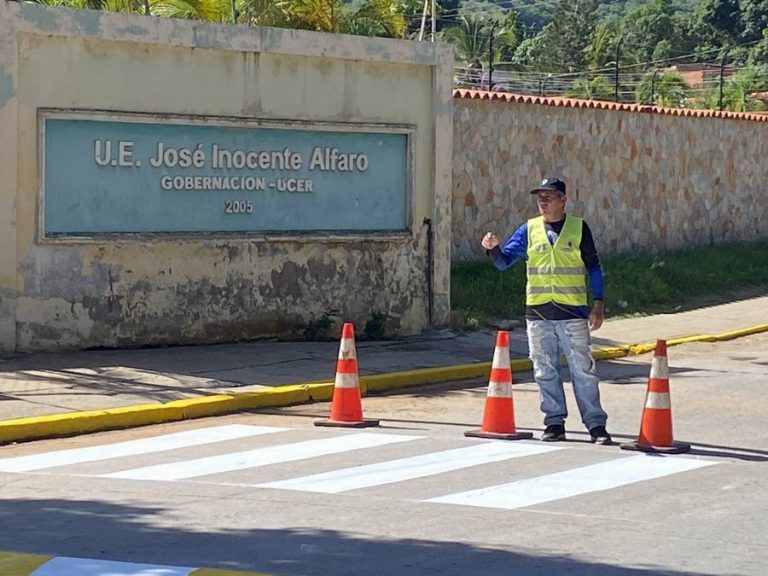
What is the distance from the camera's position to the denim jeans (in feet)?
36.9

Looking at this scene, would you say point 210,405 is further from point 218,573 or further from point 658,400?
point 218,573

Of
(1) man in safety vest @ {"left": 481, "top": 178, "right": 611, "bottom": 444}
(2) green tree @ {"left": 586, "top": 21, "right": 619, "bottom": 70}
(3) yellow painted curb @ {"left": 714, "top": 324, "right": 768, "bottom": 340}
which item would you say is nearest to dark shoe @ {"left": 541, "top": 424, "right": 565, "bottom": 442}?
(1) man in safety vest @ {"left": 481, "top": 178, "right": 611, "bottom": 444}

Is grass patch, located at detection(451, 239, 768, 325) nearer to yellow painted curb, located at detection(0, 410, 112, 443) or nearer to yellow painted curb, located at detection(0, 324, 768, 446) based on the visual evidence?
yellow painted curb, located at detection(0, 324, 768, 446)

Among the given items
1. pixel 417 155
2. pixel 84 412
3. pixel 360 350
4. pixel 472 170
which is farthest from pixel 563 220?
pixel 472 170

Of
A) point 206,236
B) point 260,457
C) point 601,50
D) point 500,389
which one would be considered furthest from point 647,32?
point 260,457

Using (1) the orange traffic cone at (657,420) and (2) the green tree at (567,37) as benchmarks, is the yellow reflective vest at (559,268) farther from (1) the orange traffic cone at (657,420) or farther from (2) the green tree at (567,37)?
(2) the green tree at (567,37)

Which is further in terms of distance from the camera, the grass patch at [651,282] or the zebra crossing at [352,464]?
the grass patch at [651,282]

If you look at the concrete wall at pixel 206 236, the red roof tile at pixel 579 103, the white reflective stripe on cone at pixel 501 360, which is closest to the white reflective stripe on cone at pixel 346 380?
the white reflective stripe on cone at pixel 501 360

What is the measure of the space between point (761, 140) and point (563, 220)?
53.9 ft

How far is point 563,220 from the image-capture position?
1148 cm

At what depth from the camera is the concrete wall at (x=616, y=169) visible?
2070 centimetres

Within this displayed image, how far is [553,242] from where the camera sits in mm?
11398

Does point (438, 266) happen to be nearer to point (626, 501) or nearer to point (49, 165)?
point (49, 165)

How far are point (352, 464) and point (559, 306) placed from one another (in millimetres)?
2037
